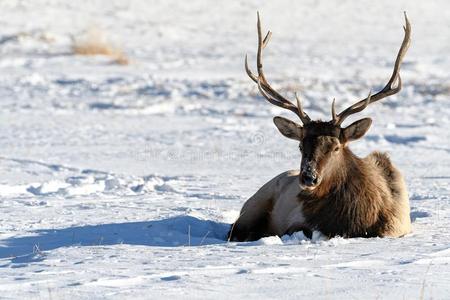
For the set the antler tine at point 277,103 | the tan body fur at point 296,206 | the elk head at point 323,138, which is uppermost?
the antler tine at point 277,103

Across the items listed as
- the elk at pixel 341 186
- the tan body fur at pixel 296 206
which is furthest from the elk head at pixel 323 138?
the tan body fur at pixel 296 206

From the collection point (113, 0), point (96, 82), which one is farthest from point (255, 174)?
point (113, 0)

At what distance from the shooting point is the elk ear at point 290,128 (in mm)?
7527

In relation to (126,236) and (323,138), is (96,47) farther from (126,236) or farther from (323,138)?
(323,138)

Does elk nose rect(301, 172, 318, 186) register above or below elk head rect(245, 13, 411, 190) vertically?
below

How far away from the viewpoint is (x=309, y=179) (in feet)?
22.9

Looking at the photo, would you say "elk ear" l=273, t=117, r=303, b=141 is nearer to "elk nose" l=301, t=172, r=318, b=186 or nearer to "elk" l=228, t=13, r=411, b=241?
"elk" l=228, t=13, r=411, b=241

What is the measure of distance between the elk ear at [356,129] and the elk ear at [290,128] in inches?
13.5

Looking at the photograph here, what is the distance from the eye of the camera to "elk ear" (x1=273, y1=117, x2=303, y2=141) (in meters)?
7.53

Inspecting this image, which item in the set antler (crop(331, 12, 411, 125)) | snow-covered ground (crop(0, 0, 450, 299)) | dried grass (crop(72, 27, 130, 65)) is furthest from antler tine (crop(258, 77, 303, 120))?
dried grass (crop(72, 27, 130, 65))

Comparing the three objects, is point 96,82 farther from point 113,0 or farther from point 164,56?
point 113,0

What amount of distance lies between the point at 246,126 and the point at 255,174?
3826mm

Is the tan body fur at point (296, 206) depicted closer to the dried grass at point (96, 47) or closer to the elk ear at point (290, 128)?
the elk ear at point (290, 128)

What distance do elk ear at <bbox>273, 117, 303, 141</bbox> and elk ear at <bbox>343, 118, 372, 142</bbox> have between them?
0.34m
